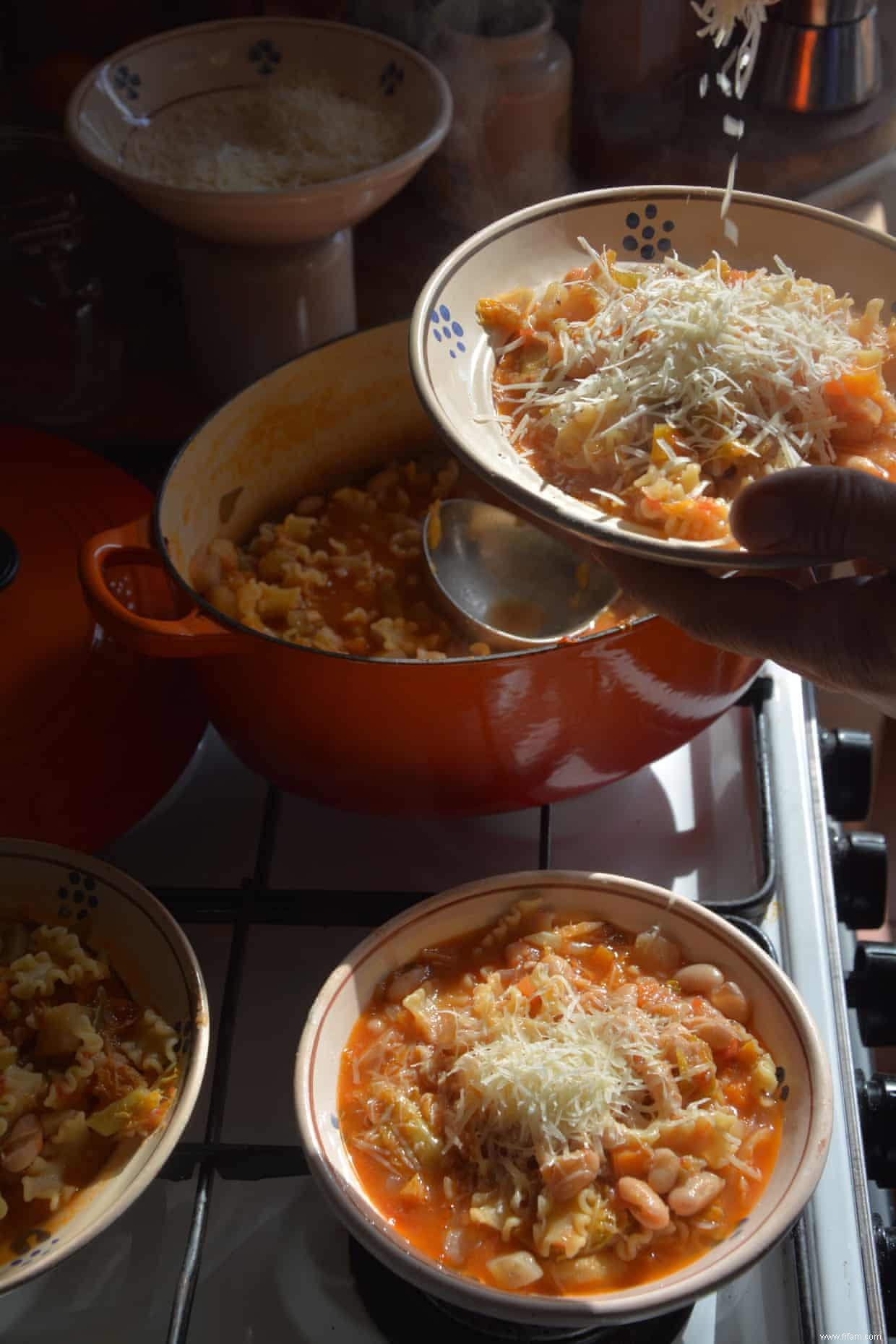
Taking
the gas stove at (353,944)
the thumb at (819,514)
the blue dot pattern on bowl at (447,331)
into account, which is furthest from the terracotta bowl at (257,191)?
the thumb at (819,514)

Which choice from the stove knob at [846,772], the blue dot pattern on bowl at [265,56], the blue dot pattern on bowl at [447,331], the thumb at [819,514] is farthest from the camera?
the blue dot pattern on bowl at [265,56]

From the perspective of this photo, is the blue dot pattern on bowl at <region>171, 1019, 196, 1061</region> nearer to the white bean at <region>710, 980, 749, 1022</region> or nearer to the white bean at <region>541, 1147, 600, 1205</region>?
the white bean at <region>541, 1147, 600, 1205</region>

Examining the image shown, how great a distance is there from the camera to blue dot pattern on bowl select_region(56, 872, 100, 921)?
103 centimetres

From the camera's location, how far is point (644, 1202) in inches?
32.9

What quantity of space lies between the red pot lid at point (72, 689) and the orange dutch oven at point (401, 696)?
0.08 m

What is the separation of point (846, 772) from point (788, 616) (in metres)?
0.44

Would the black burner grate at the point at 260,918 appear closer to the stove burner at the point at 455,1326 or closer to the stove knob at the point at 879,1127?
the stove burner at the point at 455,1326

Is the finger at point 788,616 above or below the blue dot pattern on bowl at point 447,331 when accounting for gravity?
below

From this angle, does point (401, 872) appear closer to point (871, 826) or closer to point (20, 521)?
point (20, 521)

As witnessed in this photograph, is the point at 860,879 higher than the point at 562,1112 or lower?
lower

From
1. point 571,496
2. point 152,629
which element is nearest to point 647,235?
point 571,496

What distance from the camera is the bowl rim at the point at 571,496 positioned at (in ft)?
2.63

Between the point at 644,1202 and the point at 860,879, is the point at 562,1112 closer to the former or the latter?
the point at 644,1202

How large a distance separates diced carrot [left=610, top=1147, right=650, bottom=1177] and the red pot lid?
0.57m
